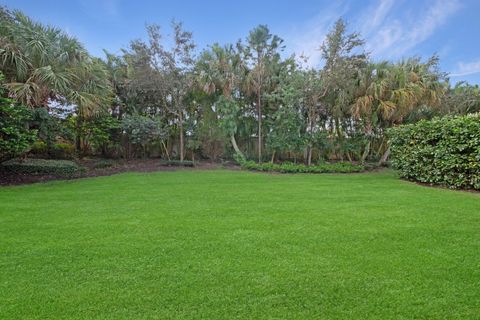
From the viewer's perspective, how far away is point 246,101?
12672 millimetres

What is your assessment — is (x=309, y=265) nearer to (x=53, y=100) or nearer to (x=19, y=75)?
(x=19, y=75)

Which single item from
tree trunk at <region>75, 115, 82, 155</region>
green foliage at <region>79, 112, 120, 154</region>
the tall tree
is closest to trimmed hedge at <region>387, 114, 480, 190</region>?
the tall tree

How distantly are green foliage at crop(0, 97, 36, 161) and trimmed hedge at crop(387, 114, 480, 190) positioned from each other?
8.93m

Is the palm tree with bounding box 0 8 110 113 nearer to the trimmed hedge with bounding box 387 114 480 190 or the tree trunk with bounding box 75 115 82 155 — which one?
the tree trunk with bounding box 75 115 82 155

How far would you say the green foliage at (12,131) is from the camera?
6238mm

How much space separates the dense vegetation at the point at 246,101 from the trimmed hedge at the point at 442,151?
3.96 metres

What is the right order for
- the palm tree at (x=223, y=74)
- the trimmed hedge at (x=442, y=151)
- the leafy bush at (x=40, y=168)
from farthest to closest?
1. the palm tree at (x=223, y=74)
2. the leafy bush at (x=40, y=168)
3. the trimmed hedge at (x=442, y=151)

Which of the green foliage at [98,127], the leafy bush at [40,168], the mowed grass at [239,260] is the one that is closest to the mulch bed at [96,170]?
the leafy bush at [40,168]

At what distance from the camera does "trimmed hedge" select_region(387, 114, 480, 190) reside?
5.88 metres

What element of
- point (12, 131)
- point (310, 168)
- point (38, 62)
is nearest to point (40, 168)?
point (12, 131)

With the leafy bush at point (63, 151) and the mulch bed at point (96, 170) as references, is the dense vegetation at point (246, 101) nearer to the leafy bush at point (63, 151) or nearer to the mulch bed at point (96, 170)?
the leafy bush at point (63, 151)

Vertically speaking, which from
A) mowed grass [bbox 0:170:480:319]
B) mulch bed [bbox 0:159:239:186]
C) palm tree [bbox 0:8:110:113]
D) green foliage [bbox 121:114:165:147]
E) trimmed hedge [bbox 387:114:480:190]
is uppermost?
palm tree [bbox 0:8:110:113]

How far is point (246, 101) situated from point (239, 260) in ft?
35.2

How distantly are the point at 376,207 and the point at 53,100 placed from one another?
9.42 meters
